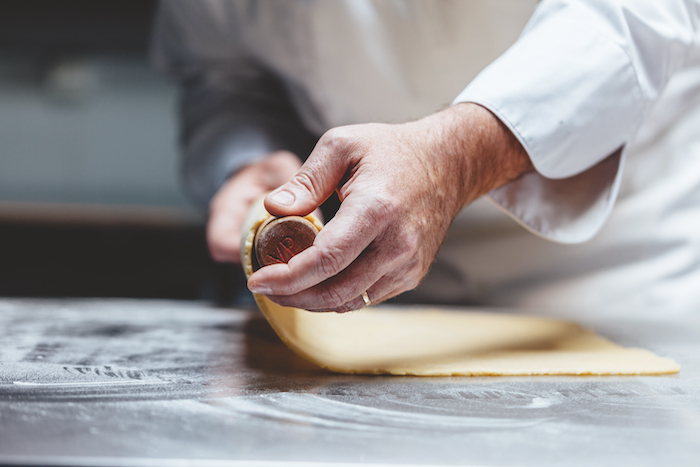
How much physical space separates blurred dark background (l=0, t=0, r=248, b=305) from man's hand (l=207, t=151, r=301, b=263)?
51.2 inches

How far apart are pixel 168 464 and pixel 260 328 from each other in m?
0.58

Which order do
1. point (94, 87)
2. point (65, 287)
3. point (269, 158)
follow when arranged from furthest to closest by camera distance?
point (94, 87)
point (65, 287)
point (269, 158)

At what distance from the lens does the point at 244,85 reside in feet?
4.76

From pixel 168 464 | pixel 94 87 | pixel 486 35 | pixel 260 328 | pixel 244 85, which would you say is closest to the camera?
pixel 168 464

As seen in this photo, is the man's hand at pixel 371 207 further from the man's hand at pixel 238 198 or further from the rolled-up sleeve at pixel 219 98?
the rolled-up sleeve at pixel 219 98

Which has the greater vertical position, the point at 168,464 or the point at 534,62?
the point at 534,62

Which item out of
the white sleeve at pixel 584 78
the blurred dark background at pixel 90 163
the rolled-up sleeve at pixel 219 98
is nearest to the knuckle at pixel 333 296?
the white sleeve at pixel 584 78

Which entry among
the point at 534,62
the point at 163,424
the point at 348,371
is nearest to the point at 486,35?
the point at 534,62

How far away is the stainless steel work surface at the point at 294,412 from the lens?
1.24 ft

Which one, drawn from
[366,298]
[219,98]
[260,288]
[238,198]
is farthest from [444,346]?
[219,98]

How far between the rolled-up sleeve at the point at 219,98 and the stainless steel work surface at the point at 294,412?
0.69 meters

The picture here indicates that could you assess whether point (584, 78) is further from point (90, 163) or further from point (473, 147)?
point (90, 163)

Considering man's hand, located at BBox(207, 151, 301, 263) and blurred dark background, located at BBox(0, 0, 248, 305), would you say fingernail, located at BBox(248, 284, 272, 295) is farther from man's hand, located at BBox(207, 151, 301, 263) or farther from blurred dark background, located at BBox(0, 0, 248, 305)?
blurred dark background, located at BBox(0, 0, 248, 305)

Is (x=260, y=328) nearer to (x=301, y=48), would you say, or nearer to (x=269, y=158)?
(x=269, y=158)
